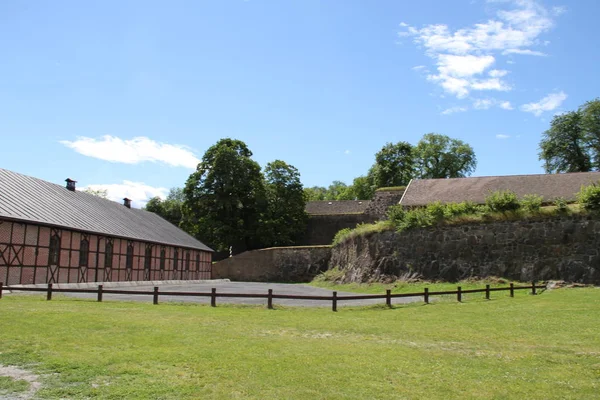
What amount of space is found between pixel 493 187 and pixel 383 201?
12.9 meters

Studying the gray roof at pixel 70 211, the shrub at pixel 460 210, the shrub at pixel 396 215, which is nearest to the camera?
the gray roof at pixel 70 211

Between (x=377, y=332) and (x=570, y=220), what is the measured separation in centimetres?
1790

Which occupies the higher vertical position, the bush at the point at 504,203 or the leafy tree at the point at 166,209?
the leafy tree at the point at 166,209

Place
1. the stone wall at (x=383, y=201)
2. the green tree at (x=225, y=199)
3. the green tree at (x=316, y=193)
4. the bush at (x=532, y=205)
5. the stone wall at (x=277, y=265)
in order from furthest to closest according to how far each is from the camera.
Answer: the green tree at (x=316, y=193)
the green tree at (x=225, y=199)
the stone wall at (x=383, y=201)
the stone wall at (x=277, y=265)
the bush at (x=532, y=205)

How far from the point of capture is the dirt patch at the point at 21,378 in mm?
6982

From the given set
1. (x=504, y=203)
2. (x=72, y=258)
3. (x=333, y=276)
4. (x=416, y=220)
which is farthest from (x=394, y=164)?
(x=72, y=258)

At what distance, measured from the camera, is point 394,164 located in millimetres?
65688

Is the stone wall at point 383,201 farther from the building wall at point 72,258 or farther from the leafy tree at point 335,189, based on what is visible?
the leafy tree at point 335,189

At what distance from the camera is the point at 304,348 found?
1053 centimetres

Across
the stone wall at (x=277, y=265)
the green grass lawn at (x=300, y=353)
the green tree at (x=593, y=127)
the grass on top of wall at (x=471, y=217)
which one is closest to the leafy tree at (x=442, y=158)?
the green tree at (x=593, y=127)

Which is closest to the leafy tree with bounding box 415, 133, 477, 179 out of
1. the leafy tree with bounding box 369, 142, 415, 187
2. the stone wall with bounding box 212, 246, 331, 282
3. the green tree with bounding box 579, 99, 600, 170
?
the leafy tree with bounding box 369, 142, 415, 187

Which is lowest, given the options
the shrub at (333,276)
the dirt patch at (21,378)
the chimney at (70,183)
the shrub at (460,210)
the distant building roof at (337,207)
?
the dirt patch at (21,378)

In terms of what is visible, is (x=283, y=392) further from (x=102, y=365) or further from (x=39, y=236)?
(x=39, y=236)

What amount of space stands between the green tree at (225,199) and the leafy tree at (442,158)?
26.3 meters
